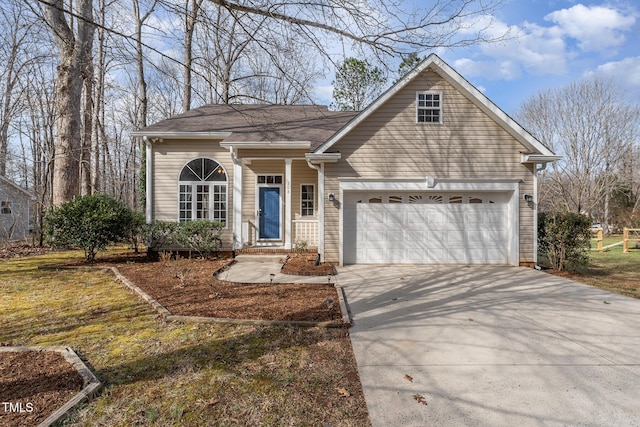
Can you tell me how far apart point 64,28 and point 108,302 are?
8.44 metres

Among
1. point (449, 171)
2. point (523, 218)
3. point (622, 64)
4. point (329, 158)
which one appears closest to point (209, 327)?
point (329, 158)

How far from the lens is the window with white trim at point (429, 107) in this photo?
954cm

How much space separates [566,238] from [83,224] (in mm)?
13207

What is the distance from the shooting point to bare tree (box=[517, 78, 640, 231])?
26.7 metres

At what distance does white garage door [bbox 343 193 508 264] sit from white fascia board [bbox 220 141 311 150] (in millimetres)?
2465

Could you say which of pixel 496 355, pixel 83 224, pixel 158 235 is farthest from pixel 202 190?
pixel 496 355

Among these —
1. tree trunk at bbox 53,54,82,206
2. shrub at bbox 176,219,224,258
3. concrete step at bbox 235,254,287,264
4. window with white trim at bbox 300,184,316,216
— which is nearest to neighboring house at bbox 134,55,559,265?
concrete step at bbox 235,254,287,264

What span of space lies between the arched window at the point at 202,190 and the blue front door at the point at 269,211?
1.28 m

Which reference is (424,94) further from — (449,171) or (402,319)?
(402,319)

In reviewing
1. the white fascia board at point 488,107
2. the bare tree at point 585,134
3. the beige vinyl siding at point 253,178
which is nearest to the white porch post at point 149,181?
the beige vinyl siding at point 253,178

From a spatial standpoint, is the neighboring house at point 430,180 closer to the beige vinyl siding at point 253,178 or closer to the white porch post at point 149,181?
the beige vinyl siding at point 253,178

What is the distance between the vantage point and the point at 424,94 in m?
9.54

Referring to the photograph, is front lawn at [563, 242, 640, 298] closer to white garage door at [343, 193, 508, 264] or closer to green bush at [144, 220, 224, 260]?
white garage door at [343, 193, 508, 264]

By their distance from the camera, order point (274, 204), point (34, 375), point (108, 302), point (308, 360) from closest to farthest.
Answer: point (34, 375) → point (308, 360) → point (108, 302) → point (274, 204)
